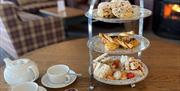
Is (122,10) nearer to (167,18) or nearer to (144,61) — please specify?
(144,61)

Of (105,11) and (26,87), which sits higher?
(105,11)

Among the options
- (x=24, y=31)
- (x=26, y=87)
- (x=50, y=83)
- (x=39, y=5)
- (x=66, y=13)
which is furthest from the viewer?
(x=39, y=5)

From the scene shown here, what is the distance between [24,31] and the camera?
2.68m

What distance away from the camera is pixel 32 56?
1393 millimetres

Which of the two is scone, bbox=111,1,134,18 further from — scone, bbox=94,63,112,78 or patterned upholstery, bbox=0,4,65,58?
patterned upholstery, bbox=0,4,65,58

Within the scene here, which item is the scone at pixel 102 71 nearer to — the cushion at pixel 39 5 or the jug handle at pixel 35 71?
the jug handle at pixel 35 71

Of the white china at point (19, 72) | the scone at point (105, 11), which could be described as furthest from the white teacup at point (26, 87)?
the scone at point (105, 11)

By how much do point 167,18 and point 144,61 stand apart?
2237mm

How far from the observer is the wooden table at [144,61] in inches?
43.9

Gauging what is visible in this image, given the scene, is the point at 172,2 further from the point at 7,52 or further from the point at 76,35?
the point at 7,52

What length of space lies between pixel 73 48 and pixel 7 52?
5.79ft

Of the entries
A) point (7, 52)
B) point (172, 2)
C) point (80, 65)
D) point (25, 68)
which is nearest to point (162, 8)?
point (172, 2)

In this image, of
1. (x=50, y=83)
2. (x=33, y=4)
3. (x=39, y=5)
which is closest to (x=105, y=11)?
(x=50, y=83)

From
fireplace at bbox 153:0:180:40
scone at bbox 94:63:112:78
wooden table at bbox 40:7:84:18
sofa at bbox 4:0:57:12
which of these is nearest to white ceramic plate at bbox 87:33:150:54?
scone at bbox 94:63:112:78
